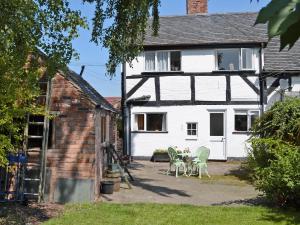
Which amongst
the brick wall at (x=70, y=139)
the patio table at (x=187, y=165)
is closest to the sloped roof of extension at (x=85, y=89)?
the brick wall at (x=70, y=139)

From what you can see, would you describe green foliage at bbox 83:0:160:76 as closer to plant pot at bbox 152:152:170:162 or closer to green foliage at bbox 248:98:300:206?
green foliage at bbox 248:98:300:206

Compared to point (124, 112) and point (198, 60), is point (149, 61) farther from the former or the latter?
point (124, 112)

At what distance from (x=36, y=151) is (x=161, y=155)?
1144 centimetres

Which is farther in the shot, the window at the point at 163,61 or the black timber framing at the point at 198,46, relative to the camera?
the window at the point at 163,61

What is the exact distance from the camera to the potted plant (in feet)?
75.3

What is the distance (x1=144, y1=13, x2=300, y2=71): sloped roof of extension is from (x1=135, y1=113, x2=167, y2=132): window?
12.3ft

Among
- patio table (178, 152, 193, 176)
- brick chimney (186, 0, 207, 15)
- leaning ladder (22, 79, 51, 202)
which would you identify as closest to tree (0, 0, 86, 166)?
leaning ladder (22, 79, 51, 202)

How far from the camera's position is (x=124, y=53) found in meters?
15.2

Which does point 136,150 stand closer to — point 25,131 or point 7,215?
point 25,131

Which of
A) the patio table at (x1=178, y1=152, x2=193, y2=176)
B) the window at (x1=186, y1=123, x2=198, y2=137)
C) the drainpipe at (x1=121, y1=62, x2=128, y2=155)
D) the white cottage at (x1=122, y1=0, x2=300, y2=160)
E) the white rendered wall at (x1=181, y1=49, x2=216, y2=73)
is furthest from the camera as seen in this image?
the drainpipe at (x1=121, y1=62, x2=128, y2=155)

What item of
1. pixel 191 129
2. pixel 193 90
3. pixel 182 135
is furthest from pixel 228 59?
pixel 182 135

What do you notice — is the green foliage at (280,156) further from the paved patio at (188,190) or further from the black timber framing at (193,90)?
the black timber framing at (193,90)

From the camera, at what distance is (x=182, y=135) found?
23.3 metres

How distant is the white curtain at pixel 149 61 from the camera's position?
23.6 meters
